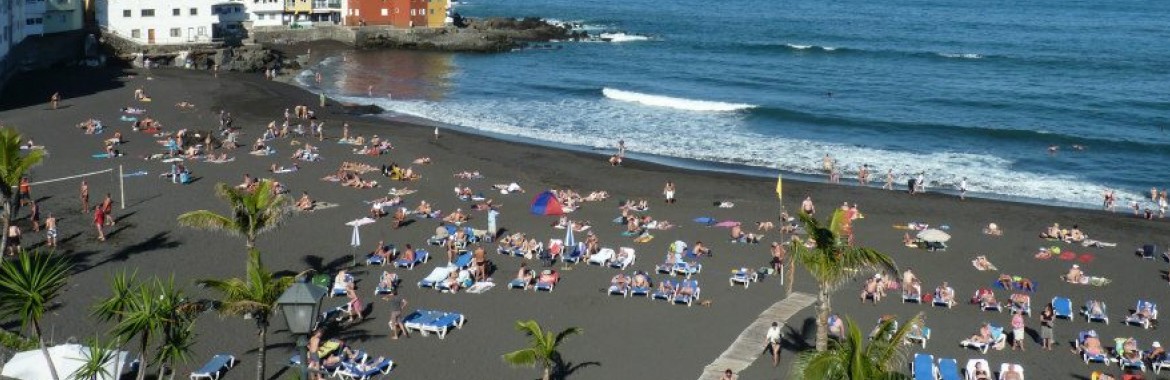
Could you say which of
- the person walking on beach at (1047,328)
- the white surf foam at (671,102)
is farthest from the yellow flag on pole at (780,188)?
the white surf foam at (671,102)

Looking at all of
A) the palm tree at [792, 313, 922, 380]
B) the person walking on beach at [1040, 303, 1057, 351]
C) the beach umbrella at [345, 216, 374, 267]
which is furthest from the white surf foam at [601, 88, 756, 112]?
the palm tree at [792, 313, 922, 380]

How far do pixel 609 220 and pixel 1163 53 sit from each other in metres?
68.7

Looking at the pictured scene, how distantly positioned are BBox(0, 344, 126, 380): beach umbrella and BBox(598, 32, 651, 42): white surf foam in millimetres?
83217

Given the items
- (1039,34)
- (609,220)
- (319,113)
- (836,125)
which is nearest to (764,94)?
(836,125)

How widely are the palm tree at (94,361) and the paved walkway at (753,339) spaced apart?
1044 cm

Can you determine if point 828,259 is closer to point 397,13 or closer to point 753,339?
point 753,339

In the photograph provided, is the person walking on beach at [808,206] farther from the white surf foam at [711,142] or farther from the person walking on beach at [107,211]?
the person walking on beach at [107,211]

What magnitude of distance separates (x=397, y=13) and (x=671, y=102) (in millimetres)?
38681

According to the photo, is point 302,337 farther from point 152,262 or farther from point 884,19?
point 884,19

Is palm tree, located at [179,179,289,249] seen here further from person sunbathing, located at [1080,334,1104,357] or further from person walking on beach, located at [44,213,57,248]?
person sunbathing, located at [1080,334,1104,357]

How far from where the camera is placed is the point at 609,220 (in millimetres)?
33438

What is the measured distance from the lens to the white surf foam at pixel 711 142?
42562 mm

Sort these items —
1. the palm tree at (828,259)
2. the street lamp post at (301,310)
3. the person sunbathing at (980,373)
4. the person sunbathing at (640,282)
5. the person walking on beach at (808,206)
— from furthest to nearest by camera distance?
the person walking on beach at (808,206), the person sunbathing at (640,282), the person sunbathing at (980,373), the palm tree at (828,259), the street lamp post at (301,310)

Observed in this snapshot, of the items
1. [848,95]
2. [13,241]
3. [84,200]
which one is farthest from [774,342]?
[848,95]
